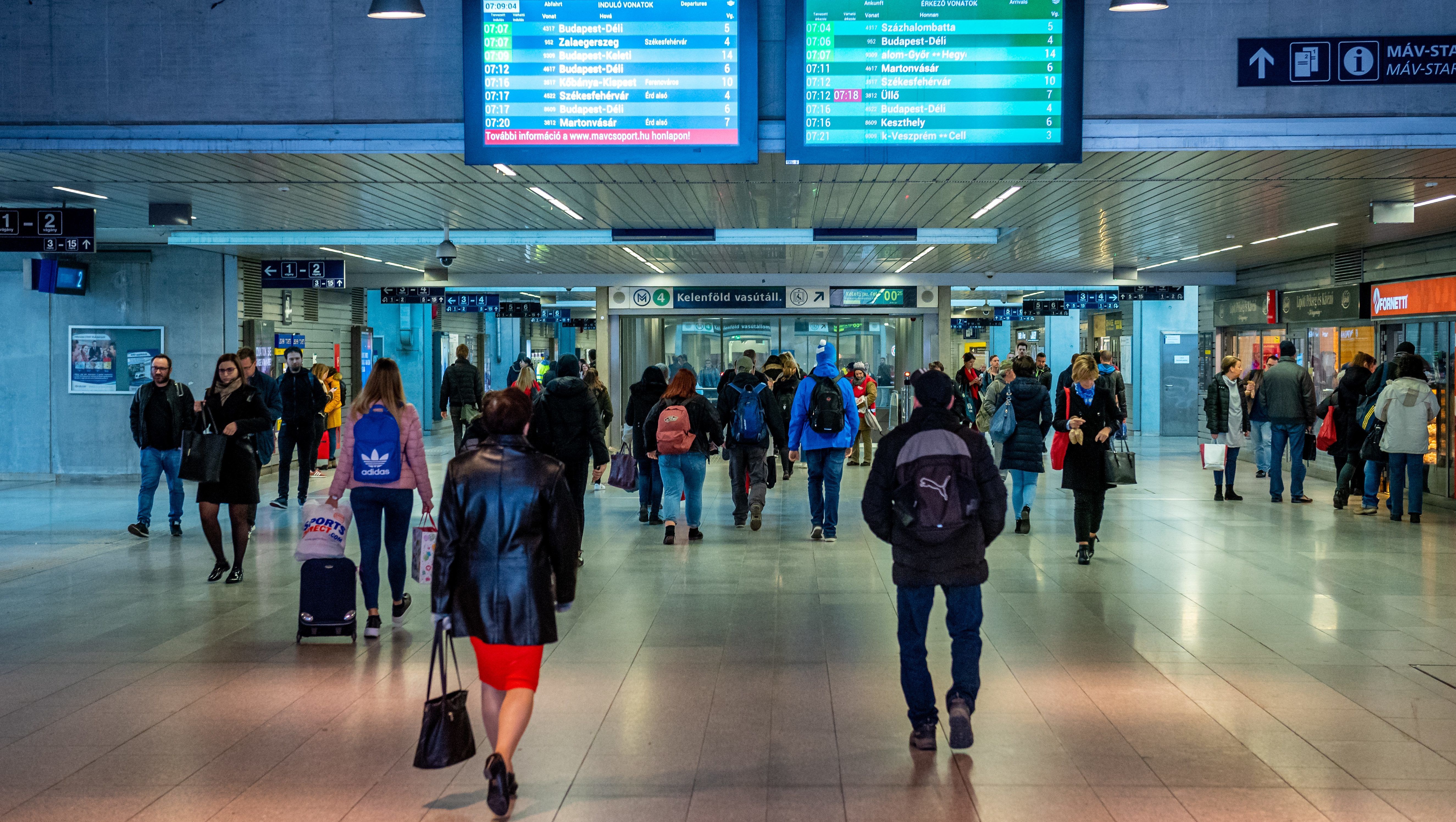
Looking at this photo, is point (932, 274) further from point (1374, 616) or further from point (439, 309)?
point (1374, 616)

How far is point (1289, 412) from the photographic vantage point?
13602 millimetres

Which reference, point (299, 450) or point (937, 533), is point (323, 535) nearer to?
point (937, 533)

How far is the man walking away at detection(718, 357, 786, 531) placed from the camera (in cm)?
1131

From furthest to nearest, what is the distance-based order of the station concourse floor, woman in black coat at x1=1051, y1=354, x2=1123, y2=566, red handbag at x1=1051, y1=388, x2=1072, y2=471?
1. red handbag at x1=1051, y1=388, x2=1072, y2=471
2. woman in black coat at x1=1051, y1=354, x2=1123, y2=566
3. the station concourse floor

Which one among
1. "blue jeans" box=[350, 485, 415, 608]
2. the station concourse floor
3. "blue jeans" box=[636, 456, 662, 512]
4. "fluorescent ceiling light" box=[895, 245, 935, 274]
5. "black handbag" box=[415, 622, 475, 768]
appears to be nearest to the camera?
"black handbag" box=[415, 622, 475, 768]

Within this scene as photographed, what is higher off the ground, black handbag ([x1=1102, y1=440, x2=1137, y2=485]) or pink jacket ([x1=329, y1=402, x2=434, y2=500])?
pink jacket ([x1=329, y1=402, x2=434, y2=500])

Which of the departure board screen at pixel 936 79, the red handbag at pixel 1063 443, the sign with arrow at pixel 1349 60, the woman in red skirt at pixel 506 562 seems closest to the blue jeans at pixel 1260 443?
the red handbag at pixel 1063 443

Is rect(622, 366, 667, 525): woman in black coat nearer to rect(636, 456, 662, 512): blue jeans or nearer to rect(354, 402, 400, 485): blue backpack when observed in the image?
rect(636, 456, 662, 512): blue jeans

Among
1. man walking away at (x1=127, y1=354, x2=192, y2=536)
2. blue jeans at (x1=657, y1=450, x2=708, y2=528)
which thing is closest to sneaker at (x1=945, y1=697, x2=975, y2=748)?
blue jeans at (x1=657, y1=450, x2=708, y2=528)

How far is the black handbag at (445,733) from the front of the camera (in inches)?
163

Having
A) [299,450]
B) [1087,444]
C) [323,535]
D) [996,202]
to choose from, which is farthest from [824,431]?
[299,450]

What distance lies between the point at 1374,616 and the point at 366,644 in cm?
652

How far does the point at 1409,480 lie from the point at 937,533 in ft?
32.0

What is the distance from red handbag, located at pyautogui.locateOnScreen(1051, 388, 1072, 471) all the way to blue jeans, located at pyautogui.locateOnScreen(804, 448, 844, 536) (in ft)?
6.47
